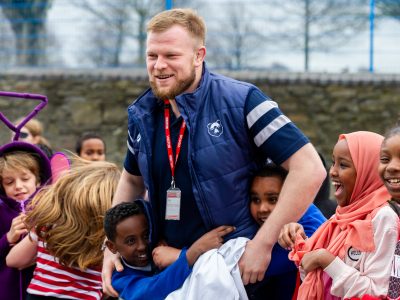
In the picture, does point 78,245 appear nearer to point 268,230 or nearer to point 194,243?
point 194,243

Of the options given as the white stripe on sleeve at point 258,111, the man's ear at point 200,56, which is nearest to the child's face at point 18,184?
the man's ear at point 200,56

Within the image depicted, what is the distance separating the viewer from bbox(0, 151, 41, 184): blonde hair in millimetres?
4438

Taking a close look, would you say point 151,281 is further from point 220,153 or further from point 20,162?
point 20,162

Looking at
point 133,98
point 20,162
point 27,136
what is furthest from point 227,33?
point 20,162

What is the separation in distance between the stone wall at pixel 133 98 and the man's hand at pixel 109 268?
A: 5.42 metres

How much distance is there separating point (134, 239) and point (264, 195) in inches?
26.9

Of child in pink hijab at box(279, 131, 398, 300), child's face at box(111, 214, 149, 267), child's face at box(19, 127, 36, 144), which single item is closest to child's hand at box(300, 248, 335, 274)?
Result: child in pink hijab at box(279, 131, 398, 300)

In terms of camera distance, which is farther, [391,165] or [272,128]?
[272,128]

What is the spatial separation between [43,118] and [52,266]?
5.78 meters

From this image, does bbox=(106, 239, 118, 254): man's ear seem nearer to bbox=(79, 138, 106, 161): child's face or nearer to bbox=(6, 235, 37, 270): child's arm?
bbox=(6, 235, 37, 270): child's arm

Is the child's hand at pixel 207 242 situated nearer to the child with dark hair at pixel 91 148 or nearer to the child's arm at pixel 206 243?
the child's arm at pixel 206 243

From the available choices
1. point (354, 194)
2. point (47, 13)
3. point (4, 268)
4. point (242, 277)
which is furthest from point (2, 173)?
point (47, 13)

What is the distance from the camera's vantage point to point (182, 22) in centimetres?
342

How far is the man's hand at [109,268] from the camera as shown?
366 cm
